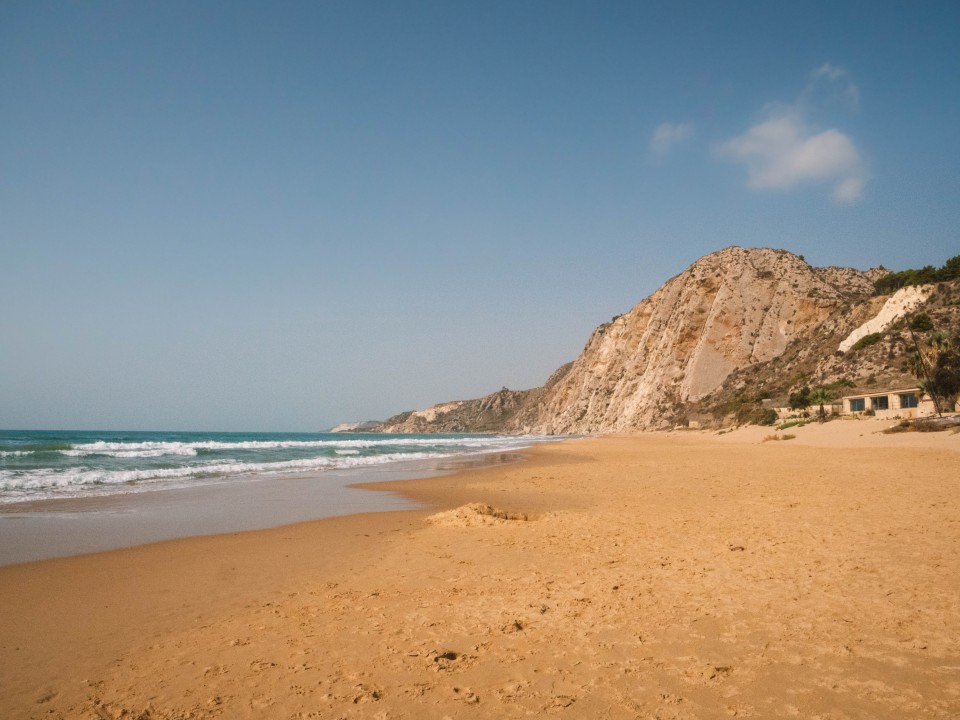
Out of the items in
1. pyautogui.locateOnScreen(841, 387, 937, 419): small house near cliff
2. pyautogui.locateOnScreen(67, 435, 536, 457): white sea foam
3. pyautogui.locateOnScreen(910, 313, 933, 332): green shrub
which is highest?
pyautogui.locateOnScreen(910, 313, 933, 332): green shrub

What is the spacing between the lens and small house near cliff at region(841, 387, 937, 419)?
107 feet

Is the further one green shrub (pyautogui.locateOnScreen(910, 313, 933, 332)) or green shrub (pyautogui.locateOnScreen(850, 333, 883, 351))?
green shrub (pyautogui.locateOnScreen(850, 333, 883, 351))

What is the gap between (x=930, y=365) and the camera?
31141 millimetres

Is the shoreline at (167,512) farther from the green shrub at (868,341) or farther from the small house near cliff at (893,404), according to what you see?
the green shrub at (868,341)

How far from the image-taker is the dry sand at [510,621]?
3.58 m

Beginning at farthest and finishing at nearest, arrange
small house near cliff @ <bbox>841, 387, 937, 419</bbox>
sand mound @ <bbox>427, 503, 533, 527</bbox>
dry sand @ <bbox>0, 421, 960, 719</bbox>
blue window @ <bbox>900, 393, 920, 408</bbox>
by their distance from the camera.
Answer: blue window @ <bbox>900, 393, 920, 408</bbox>
small house near cliff @ <bbox>841, 387, 937, 419</bbox>
sand mound @ <bbox>427, 503, 533, 527</bbox>
dry sand @ <bbox>0, 421, 960, 719</bbox>

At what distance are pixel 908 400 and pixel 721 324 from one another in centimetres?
3934

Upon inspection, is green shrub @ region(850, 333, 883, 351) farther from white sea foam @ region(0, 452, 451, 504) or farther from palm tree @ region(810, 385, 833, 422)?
white sea foam @ region(0, 452, 451, 504)

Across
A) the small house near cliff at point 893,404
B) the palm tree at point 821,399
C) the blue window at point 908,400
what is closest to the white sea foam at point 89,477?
the small house near cliff at point 893,404

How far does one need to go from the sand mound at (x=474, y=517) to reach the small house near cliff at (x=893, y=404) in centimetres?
3089

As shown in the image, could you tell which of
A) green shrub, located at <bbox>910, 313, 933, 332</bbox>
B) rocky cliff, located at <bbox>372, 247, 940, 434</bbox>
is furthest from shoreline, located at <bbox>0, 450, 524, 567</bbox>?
rocky cliff, located at <bbox>372, 247, 940, 434</bbox>

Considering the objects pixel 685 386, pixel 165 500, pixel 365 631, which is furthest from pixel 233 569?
pixel 685 386

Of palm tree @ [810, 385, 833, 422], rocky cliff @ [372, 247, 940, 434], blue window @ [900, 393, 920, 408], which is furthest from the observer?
rocky cliff @ [372, 247, 940, 434]

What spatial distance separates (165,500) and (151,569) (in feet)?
24.8
